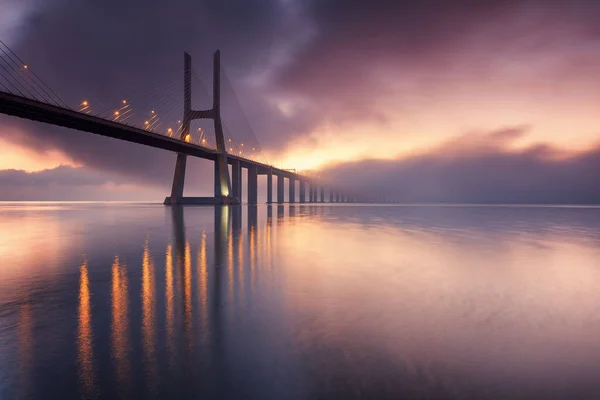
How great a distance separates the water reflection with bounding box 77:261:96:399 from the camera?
3473mm

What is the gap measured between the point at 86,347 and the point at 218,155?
226 ft

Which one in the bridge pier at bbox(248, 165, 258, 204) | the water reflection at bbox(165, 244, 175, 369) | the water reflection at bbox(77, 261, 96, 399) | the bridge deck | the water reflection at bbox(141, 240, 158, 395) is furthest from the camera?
the bridge pier at bbox(248, 165, 258, 204)


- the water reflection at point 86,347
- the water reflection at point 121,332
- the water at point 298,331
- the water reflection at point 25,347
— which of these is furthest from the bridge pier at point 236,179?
the water reflection at point 25,347

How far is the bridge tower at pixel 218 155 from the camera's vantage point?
7181 cm

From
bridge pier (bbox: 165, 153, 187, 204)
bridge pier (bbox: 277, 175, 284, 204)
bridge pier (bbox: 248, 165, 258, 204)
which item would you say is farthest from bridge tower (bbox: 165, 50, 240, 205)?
bridge pier (bbox: 277, 175, 284, 204)

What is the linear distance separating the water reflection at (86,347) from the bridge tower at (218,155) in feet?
217

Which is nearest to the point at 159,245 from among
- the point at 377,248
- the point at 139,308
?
the point at 377,248

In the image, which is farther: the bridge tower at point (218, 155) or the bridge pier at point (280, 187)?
the bridge pier at point (280, 187)

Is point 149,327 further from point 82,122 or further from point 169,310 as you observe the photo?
point 82,122

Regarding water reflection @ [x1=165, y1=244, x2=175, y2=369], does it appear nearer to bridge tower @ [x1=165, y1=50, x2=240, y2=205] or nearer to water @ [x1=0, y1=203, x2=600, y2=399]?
water @ [x1=0, y1=203, x2=600, y2=399]

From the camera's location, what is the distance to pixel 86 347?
172 inches

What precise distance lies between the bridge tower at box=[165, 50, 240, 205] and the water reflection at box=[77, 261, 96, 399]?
217ft

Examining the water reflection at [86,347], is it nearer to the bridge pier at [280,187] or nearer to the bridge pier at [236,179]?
the bridge pier at [236,179]

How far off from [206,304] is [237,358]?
2.46 metres
